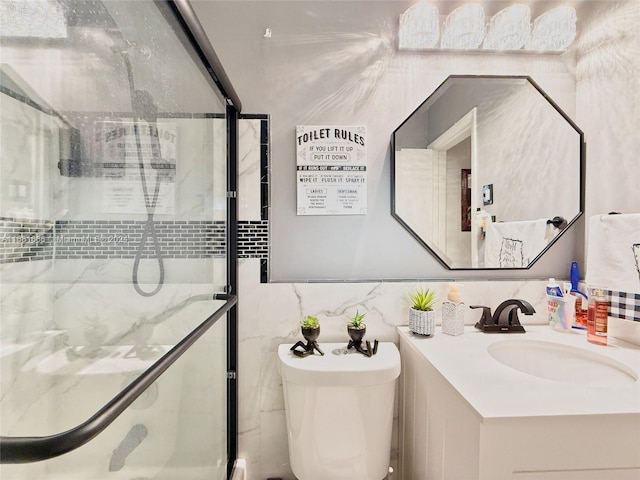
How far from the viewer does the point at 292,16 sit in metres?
1.38

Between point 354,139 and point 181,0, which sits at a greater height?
point 181,0

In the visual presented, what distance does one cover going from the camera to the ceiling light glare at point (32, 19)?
0.50 metres

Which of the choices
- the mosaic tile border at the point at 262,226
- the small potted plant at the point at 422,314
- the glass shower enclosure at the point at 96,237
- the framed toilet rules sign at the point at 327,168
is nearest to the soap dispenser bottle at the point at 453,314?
the small potted plant at the point at 422,314

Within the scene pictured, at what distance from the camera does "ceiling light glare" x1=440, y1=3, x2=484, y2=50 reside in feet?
4.37

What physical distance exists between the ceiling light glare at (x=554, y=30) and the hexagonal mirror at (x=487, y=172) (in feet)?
0.52

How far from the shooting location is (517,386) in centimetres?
82

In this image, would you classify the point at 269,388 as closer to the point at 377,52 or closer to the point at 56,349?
the point at 56,349

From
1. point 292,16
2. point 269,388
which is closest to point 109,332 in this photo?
point 269,388

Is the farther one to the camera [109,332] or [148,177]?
[148,177]

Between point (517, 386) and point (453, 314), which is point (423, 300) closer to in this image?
point (453, 314)

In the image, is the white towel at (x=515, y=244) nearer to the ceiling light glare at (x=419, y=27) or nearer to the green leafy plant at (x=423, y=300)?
the green leafy plant at (x=423, y=300)

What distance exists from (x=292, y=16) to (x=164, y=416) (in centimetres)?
150

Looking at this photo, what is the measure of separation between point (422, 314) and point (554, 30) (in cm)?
129

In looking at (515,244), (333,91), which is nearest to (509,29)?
(333,91)
